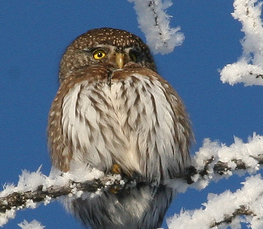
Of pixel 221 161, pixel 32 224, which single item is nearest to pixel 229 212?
pixel 32 224

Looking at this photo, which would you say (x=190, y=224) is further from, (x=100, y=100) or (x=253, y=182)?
(x=100, y=100)

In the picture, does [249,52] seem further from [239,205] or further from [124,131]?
[124,131]

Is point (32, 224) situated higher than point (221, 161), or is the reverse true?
point (221, 161)

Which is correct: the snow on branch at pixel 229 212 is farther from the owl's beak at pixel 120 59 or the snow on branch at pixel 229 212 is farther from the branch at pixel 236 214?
the owl's beak at pixel 120 59

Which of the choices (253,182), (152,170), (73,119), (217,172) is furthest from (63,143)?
(253,182)

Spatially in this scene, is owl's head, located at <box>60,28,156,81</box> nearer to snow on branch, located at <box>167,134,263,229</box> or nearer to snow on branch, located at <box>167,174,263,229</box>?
snow on branch, located at <box>167,134,263,229</box>

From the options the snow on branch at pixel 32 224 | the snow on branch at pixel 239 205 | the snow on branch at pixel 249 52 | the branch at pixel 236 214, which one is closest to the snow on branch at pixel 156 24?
the snow on branch at pixel 249 52

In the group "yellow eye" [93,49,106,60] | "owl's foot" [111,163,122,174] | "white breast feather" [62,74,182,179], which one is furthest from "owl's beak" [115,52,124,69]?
"owl's foot" [111,163,122,174]
